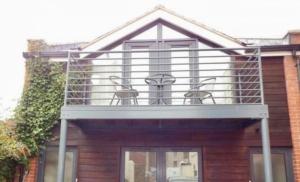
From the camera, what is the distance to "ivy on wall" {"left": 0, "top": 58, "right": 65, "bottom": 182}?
732 cm

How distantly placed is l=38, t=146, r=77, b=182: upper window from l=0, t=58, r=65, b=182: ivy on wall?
0.28 m

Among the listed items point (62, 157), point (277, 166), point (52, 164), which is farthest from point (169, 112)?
point (52, 164)

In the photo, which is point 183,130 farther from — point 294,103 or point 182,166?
point 294,103

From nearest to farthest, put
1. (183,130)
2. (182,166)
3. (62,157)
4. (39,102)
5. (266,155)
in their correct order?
(266,155)
(62,157)
(182,166)
(183,130)
(39,102)

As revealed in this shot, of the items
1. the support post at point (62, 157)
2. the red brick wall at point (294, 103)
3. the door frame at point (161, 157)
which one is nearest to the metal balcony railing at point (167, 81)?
the red brick wall at point (294, 103)

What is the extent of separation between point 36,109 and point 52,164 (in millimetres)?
1444

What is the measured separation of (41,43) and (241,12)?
11727 millimetres

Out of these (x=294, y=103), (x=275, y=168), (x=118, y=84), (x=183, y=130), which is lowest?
(x=275, y=168)

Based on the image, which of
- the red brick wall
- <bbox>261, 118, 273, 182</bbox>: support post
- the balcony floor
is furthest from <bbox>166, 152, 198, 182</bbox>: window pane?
the red brick wall

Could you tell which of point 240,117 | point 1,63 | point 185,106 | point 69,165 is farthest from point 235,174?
point 1,63

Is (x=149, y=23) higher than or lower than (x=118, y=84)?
higher

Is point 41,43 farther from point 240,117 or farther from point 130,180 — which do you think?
point 240,117

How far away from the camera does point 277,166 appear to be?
7.15 meters

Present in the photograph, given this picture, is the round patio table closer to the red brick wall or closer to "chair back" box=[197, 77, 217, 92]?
"chair back" box=[197, 77, 217, 92]
